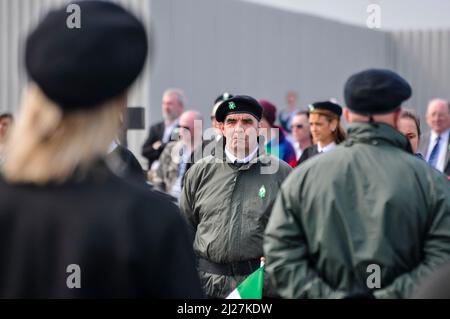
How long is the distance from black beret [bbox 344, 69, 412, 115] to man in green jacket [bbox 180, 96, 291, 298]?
2111 mm

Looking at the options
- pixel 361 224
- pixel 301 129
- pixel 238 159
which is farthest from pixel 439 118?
pixel 361 224

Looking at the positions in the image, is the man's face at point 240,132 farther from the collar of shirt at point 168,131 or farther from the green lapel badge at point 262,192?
the collar of shirt at point 168,131

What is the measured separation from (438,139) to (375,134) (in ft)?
21.8

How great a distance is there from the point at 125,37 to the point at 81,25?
0.12 metres

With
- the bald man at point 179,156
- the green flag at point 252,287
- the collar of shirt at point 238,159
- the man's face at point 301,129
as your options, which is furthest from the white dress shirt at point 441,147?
the green flag at point 252,287

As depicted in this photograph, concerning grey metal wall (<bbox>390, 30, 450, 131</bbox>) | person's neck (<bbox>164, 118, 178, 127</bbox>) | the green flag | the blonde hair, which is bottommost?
the green flag

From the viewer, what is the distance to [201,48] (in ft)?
47.5

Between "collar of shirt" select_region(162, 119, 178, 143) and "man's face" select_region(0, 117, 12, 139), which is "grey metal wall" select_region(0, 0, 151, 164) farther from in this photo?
"man's face" select_region(0, 117, 12, 139)

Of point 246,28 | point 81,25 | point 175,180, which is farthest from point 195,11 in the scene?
point 81,25

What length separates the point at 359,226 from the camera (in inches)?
141

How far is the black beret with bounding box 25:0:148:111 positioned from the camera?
7.25ft

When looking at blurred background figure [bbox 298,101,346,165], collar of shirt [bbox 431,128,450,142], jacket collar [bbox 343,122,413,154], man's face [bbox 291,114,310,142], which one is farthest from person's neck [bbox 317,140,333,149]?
jacket collar [bbox 343,122,413,154]

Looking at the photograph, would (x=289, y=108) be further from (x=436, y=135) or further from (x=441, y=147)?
(x=441, y=147)

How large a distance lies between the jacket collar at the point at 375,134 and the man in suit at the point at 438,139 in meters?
5.89
